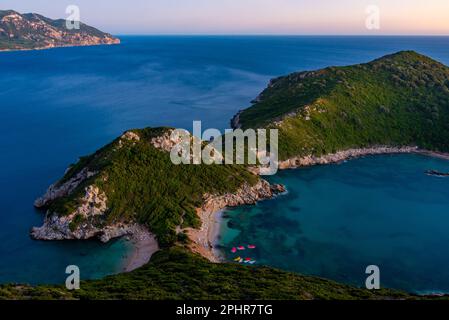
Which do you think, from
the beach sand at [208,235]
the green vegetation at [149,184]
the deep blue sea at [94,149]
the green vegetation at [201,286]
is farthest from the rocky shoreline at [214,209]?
the green vegetation at [201,286]

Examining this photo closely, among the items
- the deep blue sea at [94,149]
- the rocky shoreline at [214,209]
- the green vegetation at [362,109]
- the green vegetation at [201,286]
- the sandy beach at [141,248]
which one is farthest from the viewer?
the green vegetation at [362,109]

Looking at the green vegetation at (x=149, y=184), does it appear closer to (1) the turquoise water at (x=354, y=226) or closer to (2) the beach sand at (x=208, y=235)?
(2) the beach sand at (x=208, y=235)

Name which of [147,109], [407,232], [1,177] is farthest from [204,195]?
[147,109]

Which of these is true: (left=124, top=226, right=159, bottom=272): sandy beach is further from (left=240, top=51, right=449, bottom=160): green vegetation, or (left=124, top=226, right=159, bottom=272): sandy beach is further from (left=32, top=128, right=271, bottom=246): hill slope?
(left=240, top=51, right=449, bottom=160): green vegetation

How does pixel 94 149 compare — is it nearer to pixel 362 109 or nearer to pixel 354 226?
pixel 354 226

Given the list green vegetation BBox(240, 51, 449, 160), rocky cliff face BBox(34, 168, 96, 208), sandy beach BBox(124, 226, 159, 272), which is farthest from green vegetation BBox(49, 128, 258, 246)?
green vegetation BBox(240, 51, 449, 160)

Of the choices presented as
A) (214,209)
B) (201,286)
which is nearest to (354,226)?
(214,209)
